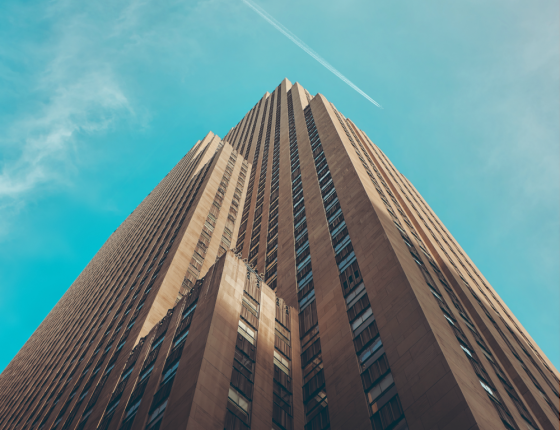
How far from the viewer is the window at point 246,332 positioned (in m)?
32.2

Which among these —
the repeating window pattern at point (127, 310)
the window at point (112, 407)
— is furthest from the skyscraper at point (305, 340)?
the repeating window pattern at point (127, 310)

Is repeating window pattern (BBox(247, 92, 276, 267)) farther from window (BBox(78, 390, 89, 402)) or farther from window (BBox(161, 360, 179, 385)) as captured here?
window (BBox(161, 360, 179, 385))

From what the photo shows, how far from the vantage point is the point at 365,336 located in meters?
31.2

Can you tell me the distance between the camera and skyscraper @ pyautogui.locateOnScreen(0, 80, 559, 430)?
1027 inches

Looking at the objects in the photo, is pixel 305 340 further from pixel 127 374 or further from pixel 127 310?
pixel 127 310

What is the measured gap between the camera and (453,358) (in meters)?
26.0

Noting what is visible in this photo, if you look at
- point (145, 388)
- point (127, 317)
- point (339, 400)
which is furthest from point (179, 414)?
point (127, 317)

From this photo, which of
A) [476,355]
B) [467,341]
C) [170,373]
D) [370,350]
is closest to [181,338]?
[170,373]

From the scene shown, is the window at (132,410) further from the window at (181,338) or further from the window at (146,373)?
the window at (181,338)

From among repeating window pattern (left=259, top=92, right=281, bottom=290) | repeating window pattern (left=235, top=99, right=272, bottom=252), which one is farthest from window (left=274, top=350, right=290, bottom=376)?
repeating window pattern (left=235, top=99, right=272, bottom=252)

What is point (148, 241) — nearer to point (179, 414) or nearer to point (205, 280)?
point (205, 280)

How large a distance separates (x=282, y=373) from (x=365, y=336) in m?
6.46

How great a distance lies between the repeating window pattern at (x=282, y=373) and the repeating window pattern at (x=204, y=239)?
53.0 feet

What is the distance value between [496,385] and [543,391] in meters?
10.4
